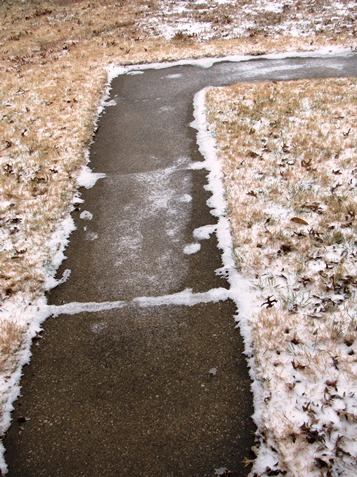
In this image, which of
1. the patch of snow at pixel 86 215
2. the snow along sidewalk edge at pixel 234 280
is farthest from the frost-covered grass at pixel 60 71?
the snow along sidewalk edge at pixel 234 280

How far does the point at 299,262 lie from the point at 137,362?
2336 mm

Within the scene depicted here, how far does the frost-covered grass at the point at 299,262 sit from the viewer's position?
303 centimetres

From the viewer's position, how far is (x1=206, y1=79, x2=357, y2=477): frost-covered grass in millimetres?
3033

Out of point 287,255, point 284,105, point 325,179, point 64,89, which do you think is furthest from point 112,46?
point 287,255

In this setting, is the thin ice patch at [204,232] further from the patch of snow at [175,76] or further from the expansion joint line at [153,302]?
the patch of snow at [175,76]

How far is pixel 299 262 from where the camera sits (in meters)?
4.61

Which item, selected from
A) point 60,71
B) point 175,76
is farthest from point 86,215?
point 60,71

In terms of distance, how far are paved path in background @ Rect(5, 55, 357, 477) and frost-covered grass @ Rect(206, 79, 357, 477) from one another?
0.34 meters

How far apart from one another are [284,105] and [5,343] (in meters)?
7.79

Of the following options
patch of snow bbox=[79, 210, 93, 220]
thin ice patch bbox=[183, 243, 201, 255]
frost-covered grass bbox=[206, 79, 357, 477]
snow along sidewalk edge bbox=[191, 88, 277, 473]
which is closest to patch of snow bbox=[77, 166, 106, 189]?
patch of snow bbox=[79, 210, 93, 220]

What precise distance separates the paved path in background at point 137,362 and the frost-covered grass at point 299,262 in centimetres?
34

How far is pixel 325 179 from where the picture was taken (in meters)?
6.07

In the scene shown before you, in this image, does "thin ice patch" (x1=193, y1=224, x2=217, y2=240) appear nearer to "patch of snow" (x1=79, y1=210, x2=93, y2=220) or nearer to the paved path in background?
the paved path in background

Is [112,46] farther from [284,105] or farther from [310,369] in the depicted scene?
[310,369]
